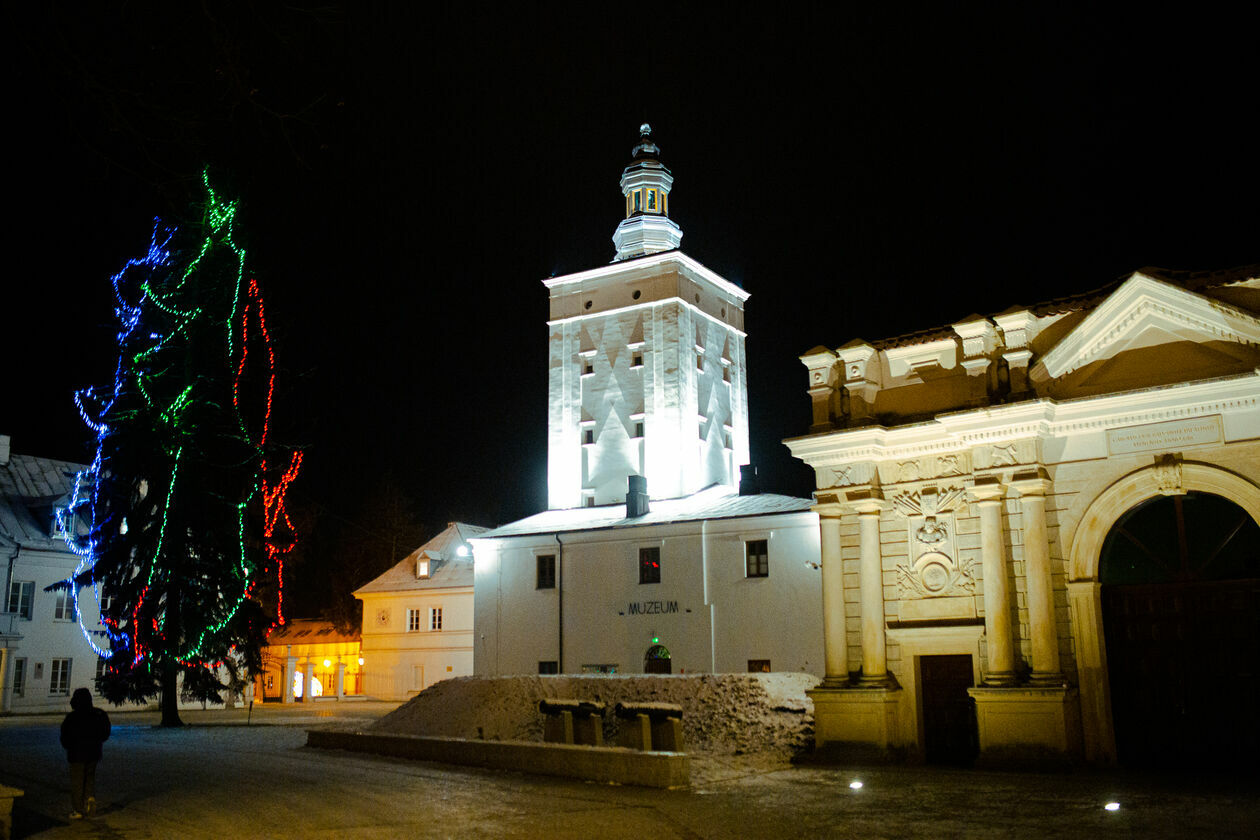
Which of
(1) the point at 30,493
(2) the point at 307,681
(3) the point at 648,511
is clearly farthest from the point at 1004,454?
(2) the point at 307,681

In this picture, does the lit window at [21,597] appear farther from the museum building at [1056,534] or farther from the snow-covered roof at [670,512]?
the museum building at [1056,534]

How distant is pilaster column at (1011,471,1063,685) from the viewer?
18.2 meters

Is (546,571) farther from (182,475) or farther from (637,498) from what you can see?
(182,475)

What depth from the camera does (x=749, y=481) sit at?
3984cm

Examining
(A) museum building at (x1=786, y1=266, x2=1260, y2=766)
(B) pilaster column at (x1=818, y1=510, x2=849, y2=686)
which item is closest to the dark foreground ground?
(A) museum building at (x1=786, y1=266, x2=1260, y2=766)

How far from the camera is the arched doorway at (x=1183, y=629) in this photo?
1717 cm

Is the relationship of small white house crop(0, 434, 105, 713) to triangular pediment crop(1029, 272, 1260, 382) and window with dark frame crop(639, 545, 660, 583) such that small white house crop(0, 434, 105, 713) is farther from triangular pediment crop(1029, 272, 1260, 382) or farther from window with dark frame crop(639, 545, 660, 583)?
triangular pediment crop(1029, 272, 1260, 382)

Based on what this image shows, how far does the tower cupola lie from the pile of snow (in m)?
26.5

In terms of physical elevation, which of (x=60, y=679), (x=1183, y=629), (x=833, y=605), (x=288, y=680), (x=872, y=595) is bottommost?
(x=288, y=680)

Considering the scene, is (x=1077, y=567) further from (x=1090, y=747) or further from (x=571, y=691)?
(x=571, y=691)

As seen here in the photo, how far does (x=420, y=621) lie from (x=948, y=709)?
32.0m

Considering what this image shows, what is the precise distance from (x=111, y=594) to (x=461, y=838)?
20.8 metres

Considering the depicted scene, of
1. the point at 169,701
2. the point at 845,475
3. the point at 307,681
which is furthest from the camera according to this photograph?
the point at 307,681

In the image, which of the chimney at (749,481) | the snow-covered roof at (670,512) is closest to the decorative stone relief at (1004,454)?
the snow-covered roof at (670,512)
